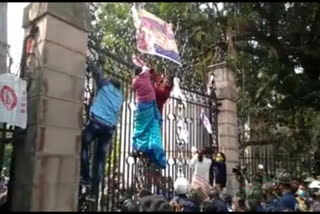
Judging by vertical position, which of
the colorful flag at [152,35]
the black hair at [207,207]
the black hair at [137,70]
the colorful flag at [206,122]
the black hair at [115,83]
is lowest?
the black hair at [207,207]

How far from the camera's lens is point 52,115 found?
16.0ft

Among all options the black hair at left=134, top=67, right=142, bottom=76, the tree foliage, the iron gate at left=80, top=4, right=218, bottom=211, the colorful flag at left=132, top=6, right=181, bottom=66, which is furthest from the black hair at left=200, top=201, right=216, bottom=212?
the tree foliage

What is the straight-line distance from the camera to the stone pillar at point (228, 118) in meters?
9.11

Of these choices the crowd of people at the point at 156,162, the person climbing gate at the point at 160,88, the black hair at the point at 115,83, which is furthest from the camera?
the person climbing gate at the point at 160,88

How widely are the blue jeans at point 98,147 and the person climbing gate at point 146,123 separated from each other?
746 millimetres

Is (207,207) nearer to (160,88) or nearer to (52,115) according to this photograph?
(52,115)

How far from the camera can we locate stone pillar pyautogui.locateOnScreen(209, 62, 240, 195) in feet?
29.9

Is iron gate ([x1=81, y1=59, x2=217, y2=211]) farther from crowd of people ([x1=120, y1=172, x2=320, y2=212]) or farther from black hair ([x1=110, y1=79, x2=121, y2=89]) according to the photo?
crowd of people ([x1=120, y1=172, x2=320, y2=212])

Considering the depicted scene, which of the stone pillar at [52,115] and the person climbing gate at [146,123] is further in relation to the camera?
the person climbing gate at [146,123]

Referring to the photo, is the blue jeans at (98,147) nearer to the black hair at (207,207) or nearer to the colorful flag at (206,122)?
the black hair at (207,207)

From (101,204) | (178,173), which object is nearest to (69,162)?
(101,204)

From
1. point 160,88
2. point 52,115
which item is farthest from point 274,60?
point 52,115

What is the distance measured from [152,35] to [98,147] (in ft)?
6.88

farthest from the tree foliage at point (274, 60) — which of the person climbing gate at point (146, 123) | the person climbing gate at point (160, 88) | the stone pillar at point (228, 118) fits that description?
the person climbing gate at point (146, 123)
